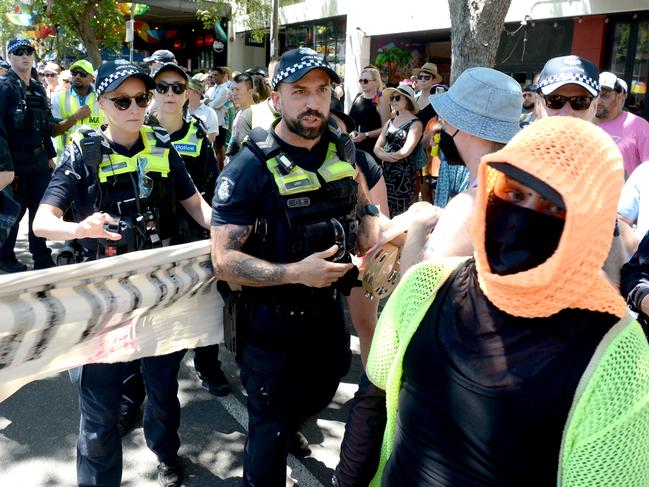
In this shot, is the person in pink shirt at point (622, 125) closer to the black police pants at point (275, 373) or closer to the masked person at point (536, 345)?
the black police pants at point (275, 373)

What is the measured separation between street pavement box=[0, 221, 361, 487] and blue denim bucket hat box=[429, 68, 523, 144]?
2.05m

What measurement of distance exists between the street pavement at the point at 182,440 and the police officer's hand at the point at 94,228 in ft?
4.70

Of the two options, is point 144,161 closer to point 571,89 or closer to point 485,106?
point 485,106

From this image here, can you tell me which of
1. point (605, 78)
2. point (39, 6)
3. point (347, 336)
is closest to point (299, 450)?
point (347, 336)

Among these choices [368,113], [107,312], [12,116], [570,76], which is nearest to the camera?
[107,312]

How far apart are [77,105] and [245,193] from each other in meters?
5.49

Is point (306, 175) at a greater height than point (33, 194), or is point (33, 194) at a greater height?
point (306, 175)

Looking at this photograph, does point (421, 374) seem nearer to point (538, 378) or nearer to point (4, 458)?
point (538, 378)

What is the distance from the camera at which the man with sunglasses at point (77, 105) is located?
22.2 feet

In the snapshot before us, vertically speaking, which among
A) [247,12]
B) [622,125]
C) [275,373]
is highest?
[247,12]

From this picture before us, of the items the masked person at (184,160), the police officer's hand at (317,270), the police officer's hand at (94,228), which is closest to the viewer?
the police officer's hand at (317,270)

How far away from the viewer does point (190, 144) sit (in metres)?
4.34

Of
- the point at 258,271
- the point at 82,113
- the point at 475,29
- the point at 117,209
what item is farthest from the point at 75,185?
the point at 475,29

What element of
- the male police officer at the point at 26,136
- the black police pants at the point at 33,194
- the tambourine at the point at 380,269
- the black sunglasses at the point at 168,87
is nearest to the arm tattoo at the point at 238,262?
the tambourine at the point at 380,269
